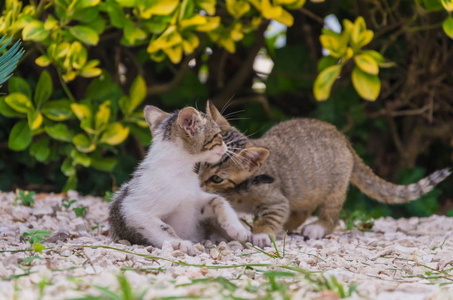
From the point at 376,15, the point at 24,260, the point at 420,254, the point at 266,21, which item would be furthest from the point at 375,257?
the point at 376,15

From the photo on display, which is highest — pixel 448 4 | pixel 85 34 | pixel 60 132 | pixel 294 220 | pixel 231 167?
pixel 448 4

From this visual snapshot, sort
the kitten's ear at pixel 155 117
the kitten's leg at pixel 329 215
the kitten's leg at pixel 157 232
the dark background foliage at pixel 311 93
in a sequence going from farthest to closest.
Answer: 1. the dark background foliage at pixel 311 93
2. the kitten's leg at pixel 329 215
3. the kitten's ear at pixel 155 117
4. the kitten's leg at pixel 157 232

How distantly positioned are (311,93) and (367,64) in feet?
7.07

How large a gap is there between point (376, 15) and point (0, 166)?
13.8 ft

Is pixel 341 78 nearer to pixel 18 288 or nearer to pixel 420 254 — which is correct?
Answer: pixel 420 254

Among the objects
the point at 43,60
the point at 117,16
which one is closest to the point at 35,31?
the point at 43,60

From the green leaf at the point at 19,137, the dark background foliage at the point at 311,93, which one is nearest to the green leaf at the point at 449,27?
the dark background foliage at the point at 311,93

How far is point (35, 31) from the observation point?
403cm

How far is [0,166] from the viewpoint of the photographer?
5.53 m

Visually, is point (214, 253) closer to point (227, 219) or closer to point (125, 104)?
point (227, 219)

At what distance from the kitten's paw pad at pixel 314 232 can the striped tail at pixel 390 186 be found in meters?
0.70

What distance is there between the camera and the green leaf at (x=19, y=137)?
4594 mm

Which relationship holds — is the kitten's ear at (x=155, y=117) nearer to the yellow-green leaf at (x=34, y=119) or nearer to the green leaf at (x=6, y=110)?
the yellow-green leaf at (x=34, y=119)

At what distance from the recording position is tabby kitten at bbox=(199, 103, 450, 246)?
3771 millimetres
